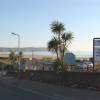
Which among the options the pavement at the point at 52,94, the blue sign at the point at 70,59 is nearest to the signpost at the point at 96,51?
the pavement at the point at 52,94

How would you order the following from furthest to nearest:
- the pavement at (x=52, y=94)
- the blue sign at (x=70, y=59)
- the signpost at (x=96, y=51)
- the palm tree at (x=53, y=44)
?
the palm tree at (x=53, y=44) < the blue sign at (x=70, y=59) < the signpost at (x=96, y=51) < the pavement at (x=52, y=94)

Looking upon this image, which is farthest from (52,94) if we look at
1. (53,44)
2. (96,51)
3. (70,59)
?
A: (53,44)

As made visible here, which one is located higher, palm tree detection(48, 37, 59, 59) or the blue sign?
palm tree detection(48, 37, 59, 59)

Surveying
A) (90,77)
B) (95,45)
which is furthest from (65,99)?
(95,45)

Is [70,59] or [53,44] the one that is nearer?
[70,59]

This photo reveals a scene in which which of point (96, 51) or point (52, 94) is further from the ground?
point (96, 51)

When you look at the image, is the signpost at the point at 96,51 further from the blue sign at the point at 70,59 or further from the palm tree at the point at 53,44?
the palm tree at the point at 53,44

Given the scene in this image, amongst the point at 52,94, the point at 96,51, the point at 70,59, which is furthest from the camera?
the point at 70,59

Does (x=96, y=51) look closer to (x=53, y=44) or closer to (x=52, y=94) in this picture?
(x=52, y=94)

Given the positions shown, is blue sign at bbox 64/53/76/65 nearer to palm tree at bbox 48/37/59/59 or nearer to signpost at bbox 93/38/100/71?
palm tree at bbox 48/37/59/59

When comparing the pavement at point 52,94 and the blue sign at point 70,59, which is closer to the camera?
the pavement at point 52,94

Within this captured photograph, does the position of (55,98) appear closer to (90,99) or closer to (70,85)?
(90,99)

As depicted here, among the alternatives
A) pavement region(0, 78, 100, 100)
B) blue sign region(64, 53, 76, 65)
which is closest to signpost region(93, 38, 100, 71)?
pavement region(0, 78, 100, 100)

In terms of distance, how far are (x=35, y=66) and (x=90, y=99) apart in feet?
122
